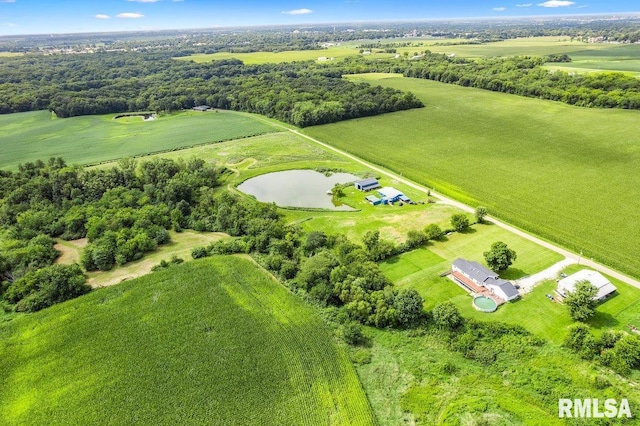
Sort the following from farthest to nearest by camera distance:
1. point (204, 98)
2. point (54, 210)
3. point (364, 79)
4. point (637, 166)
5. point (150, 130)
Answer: point (364, 79), point (204, 98), point (150, 130), point (637, 166), point (54, 210)

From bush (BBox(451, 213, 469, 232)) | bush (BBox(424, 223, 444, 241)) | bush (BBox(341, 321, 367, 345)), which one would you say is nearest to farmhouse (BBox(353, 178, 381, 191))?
bush (BBox(451, 213, 469, 232))

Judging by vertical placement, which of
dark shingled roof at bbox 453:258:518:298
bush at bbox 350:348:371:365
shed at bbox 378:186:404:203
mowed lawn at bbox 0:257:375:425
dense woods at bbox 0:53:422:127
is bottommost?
bush at bbox 350:348:371:365

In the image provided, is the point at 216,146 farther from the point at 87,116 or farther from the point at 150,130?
the point at 87,116

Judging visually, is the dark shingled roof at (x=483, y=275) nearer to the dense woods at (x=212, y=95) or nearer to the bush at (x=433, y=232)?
the bush at (x=433, y=232)

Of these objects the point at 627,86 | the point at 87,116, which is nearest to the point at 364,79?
the point at 627,86

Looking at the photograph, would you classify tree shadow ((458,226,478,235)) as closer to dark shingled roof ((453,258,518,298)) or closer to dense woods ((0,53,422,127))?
dark shingled roof ((453,258,518,298))

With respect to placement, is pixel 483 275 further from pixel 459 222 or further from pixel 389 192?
pixel 389 192
